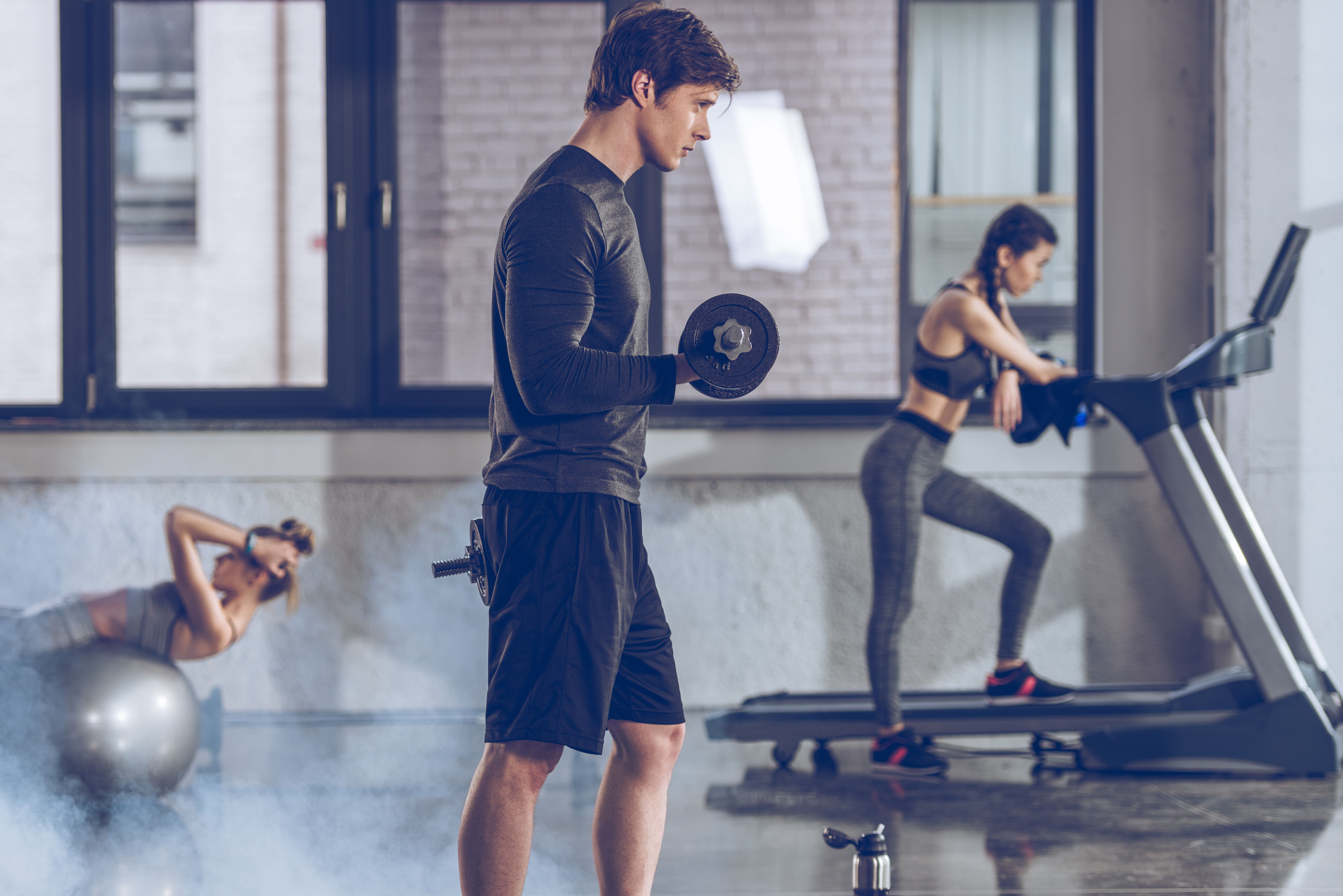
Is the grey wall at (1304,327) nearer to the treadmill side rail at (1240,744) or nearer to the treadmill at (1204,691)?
the treadmill at (1204,691)

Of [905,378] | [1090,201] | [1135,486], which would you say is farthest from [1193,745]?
[1090,201]

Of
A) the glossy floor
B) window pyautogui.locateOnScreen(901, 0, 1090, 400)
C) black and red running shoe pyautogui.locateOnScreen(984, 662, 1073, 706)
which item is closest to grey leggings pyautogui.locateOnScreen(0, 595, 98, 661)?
the glossy floor

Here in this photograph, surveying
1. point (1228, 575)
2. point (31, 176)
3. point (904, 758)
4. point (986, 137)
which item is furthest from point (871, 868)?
point (31, 176)

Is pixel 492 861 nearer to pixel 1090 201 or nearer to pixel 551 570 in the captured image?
pixel 551 570

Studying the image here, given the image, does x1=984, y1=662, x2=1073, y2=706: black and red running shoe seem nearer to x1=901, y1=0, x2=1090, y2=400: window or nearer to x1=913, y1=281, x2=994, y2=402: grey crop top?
x1=913, y1=281, x2=994, y2=402: grey crop top

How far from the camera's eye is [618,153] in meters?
1.42

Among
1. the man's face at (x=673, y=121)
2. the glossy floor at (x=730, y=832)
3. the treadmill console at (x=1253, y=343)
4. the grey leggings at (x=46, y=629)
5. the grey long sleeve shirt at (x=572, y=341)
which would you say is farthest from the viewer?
the treadmill console at (x=1253, y=343)

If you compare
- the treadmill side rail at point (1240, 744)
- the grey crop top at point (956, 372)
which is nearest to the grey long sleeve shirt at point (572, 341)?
the grey crop top at point (956, 372)

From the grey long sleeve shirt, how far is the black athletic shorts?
31 millimetres

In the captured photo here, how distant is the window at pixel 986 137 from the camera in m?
3.95

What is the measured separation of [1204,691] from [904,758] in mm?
836

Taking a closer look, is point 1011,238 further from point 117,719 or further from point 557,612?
point 117,719

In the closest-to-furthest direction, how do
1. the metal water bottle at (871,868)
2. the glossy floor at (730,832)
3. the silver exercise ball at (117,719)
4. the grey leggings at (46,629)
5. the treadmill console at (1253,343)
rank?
the metal water bottle at (871,868) < the glossy floor at (730,832) < the silver exercise ball at (117,719) < the grey leggings at (46,629) < the treadmill console at (1253,343)

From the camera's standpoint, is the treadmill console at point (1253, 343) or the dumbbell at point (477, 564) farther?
the treadmill console at point (1253, 343)
